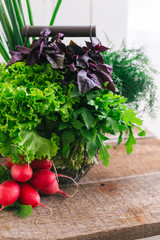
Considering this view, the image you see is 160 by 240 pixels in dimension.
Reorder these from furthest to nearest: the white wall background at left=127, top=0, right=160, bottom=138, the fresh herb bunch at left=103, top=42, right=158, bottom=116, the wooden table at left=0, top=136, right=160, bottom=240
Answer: the white wall background at left=127, top=0, right=160, bottom=138
the fresh herb bunch at left=103, top=42, right=158, bottom=116
the wooden table at left=0, top=136, right=160, bottom=240

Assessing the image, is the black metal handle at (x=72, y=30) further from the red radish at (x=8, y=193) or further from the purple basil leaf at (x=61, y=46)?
the red radish at (x=8, y=193)

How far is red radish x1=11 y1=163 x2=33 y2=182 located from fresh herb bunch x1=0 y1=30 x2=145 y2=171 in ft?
0.06

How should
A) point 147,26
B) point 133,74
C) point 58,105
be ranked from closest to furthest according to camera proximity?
point 58,105
point 133,74
point 147,26

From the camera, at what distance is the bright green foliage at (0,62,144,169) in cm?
66

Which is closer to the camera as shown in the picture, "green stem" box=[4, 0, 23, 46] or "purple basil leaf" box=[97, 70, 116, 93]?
"purple basil leaf" box=[97, 70, 116, 93]

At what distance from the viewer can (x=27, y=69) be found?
746 mm

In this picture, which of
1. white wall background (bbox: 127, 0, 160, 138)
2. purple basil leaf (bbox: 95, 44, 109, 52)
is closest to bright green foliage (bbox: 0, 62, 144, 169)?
purple basil leaf (bbox: 95, 44, 109, 52)

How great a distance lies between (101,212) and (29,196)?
0.19 meters

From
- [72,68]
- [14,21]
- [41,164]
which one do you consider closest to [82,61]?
[72,68]

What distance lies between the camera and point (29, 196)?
0.72 m

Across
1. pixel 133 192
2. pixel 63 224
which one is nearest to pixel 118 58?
pixel 133 192

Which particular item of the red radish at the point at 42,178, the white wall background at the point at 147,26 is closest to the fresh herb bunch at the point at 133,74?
the red radish at the point at 42,178

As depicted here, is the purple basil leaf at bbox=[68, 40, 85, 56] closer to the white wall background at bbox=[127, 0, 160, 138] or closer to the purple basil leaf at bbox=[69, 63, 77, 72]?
the purple basil leaf at bbox=[69, 63, 77, 72]

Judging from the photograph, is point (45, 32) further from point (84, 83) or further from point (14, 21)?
point (14, 21)
